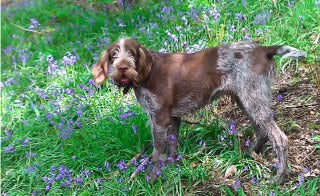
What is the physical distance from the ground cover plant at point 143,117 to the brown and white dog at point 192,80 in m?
0.30

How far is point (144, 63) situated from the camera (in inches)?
183

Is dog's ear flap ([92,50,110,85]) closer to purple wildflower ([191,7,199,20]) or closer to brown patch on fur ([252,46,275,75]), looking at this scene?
brown patch on fur ([252,46,275,75])

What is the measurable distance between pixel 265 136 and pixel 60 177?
2.24 metres

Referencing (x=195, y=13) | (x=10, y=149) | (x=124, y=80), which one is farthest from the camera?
(x=195, y=13)

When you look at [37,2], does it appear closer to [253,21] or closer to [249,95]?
[253,21]

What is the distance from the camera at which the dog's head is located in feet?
14.8

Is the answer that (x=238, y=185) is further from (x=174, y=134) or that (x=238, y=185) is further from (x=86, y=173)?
(x=86, y=173)

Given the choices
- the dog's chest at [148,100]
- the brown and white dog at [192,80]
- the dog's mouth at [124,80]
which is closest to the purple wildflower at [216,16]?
the brown and white dog at [192,80]

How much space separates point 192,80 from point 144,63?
0.57 m

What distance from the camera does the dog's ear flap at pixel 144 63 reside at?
183 inches

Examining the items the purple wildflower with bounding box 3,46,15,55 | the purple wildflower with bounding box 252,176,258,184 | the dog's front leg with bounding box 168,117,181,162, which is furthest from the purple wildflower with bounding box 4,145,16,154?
the purple wildflower with bounding box 3,46,15,55

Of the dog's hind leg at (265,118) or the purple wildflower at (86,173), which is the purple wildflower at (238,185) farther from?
the purple wildflower at (86,173)

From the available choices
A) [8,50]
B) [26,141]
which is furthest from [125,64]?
[8,50]

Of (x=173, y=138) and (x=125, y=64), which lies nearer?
(x=125, y=64)
